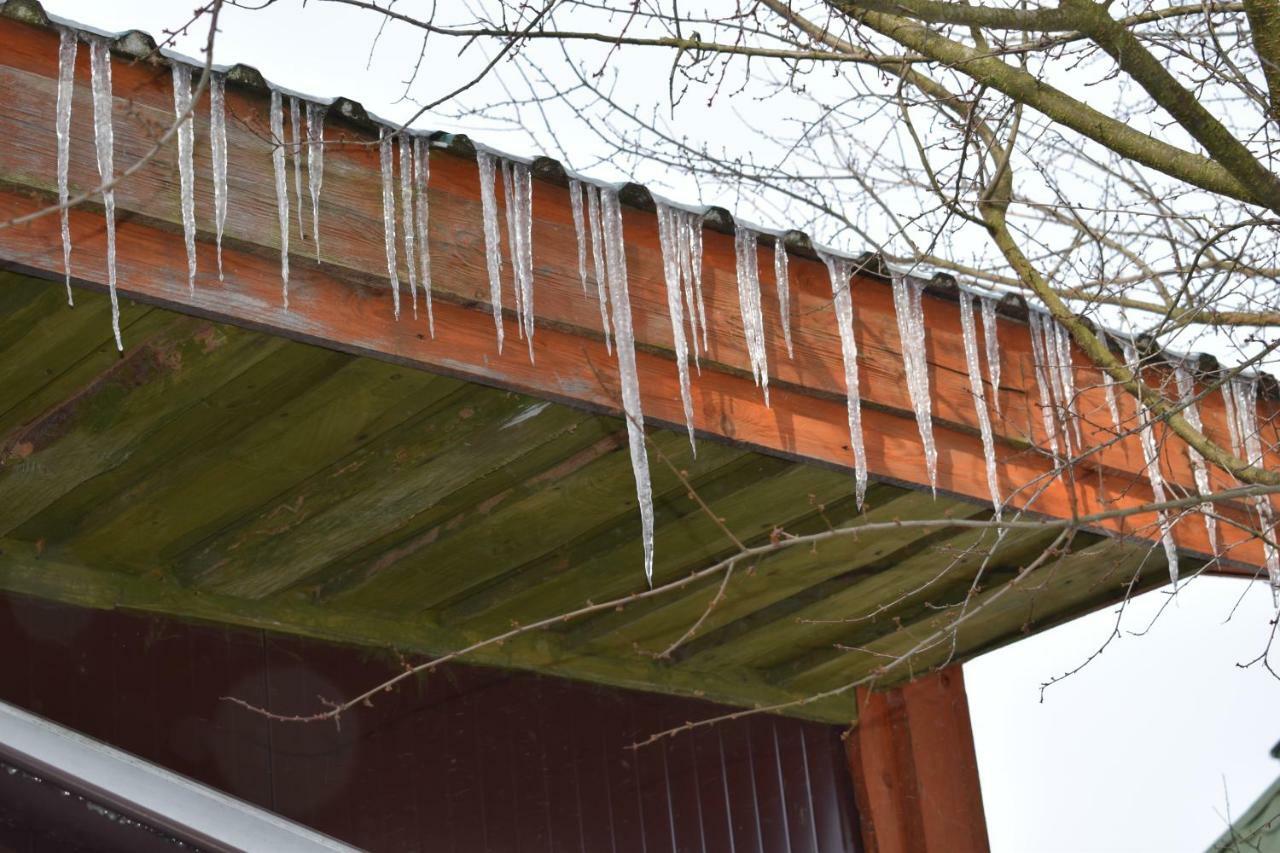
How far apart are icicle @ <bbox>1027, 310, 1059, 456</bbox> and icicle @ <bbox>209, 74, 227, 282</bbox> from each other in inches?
94.1

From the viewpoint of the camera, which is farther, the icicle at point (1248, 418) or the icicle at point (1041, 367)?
the icicle at point (1248, 418)

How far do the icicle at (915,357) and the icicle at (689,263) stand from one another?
68 centimetres

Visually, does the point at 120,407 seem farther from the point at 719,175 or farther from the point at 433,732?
the point at 719,175

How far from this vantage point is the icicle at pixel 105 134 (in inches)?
116

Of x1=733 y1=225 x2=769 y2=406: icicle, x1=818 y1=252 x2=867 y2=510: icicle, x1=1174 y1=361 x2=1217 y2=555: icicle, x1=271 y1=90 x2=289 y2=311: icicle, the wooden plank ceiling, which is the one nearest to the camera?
x1=271 y1=90 x2=289 y2=311: icicle

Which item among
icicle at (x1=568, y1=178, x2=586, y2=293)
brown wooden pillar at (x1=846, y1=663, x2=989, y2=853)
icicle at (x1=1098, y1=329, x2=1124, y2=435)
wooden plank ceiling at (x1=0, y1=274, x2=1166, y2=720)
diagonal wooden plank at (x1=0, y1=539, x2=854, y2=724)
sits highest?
icicle at (x1=568, y1=178, x2=586, y2=293)

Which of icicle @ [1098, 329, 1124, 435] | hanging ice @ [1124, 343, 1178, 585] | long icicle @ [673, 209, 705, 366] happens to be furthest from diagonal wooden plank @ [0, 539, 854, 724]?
icicle @ [1098, 329, 1124, 435]

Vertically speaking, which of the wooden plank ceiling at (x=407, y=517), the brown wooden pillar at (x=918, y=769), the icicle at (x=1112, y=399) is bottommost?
the brown wooden pillar at (x=918, y=769)

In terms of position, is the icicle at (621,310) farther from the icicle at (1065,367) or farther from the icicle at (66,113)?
the icicle at (1065,367)

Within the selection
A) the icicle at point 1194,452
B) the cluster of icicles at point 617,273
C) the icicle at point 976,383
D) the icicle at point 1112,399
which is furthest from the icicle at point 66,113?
the icicle at point 1194,452

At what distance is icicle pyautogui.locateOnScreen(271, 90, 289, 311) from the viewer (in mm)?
3141

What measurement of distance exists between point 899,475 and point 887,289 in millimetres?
509

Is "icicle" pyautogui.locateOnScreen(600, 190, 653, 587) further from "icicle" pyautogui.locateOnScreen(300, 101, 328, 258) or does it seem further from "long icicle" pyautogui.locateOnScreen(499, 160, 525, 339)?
"icicle" pyautogui.locateOnScreen(300, 101, 328, 258)

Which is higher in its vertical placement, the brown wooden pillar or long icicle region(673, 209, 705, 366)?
long icicle region(673, 209, 705, 366)
